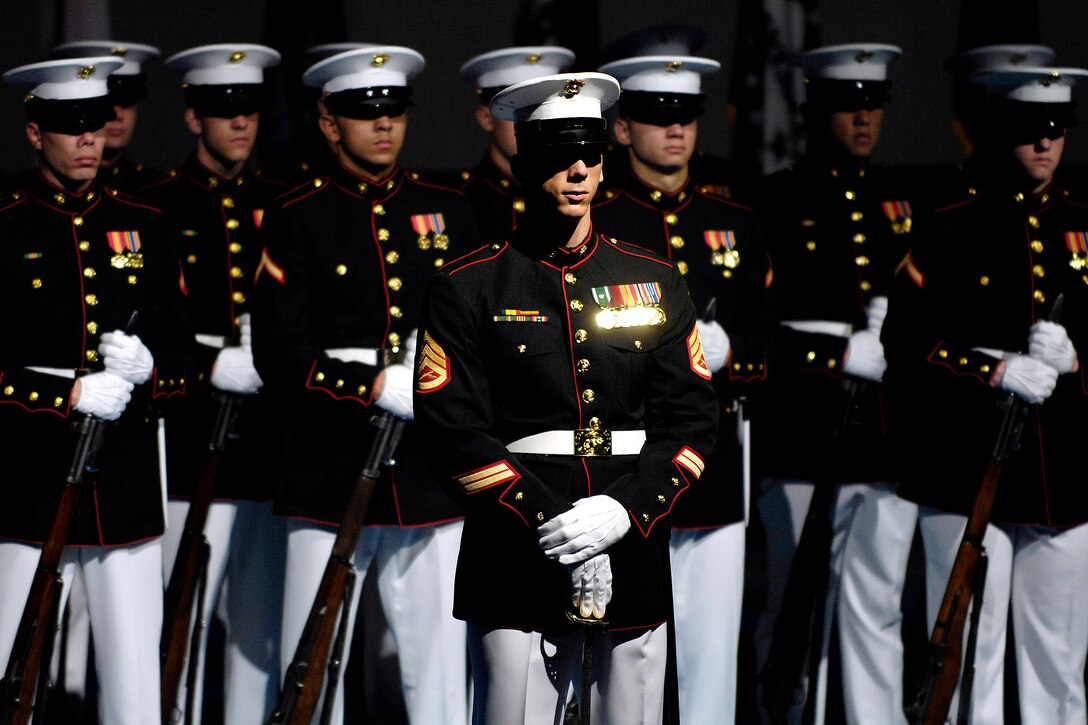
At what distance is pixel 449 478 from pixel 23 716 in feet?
5.38

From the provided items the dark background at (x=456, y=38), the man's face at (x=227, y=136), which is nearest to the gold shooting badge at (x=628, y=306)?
the man's face at (x=227, y=136)

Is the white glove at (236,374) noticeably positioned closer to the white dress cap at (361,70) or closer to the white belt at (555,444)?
the white dress cap at (361,70)

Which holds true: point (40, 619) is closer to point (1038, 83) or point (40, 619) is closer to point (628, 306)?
point (628, 306)

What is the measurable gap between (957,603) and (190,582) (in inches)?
91.2

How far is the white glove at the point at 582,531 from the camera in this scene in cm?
363

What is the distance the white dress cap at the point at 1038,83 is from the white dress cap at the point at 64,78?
8.91ft

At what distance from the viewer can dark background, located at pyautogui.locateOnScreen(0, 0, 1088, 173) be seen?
8305 mm

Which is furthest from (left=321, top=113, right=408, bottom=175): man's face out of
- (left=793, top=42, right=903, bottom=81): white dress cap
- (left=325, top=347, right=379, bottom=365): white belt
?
(left=793, top=42, right=903, bottom=81): white dress cap

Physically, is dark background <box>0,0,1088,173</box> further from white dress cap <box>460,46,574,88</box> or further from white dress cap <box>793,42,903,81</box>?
white dress cap <box>793,42,903,81</box>

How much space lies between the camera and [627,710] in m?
3.84

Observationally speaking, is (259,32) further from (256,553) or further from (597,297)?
(597,297)

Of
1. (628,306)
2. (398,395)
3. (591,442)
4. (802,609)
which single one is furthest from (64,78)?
(802,609)

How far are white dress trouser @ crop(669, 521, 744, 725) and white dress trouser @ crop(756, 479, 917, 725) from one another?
40 centimetres

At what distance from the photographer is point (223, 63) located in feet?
19.2
